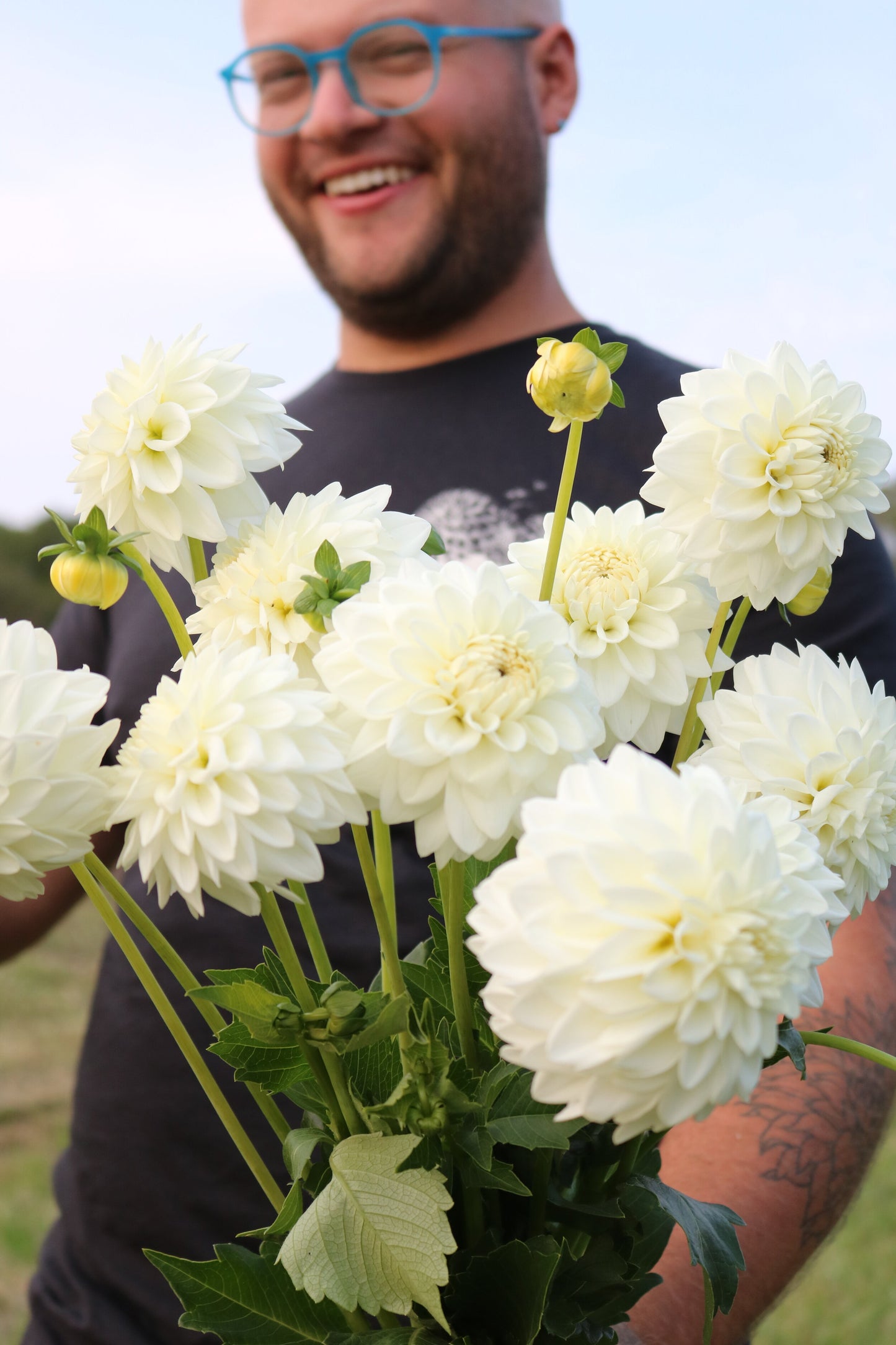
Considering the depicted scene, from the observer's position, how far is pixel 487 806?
0.35 m

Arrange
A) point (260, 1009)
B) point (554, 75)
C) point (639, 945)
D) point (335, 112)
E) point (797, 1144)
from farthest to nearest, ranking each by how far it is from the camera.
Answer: point (554, 75) < point (335, 112) < point (797, 1144) < point (260, 1009) < point (639, 945)

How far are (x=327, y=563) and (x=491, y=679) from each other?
0.26 ft

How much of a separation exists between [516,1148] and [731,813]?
0.22 m

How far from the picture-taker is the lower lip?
1.35m

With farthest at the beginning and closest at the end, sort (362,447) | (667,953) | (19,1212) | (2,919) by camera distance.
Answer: (19,1212), (362,447), (2,919), (667,953)

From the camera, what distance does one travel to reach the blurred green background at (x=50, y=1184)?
7.20ft

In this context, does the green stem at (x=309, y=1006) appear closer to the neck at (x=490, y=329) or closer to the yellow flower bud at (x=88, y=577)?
the yellow flower bud at (x=88, y=577)

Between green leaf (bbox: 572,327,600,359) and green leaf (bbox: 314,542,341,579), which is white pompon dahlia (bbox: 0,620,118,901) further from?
green leaf (bbox: 572,327,600,359)

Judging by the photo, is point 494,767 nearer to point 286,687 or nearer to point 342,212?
point 286,687

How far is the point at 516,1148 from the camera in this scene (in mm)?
460

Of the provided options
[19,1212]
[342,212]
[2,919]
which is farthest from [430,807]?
[19,1212]

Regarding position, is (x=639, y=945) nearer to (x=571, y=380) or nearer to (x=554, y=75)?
(x=571, y=380)

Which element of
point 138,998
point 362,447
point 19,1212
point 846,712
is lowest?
point 19,1212

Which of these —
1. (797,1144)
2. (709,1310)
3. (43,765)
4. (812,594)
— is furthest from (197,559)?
(797,1144)
